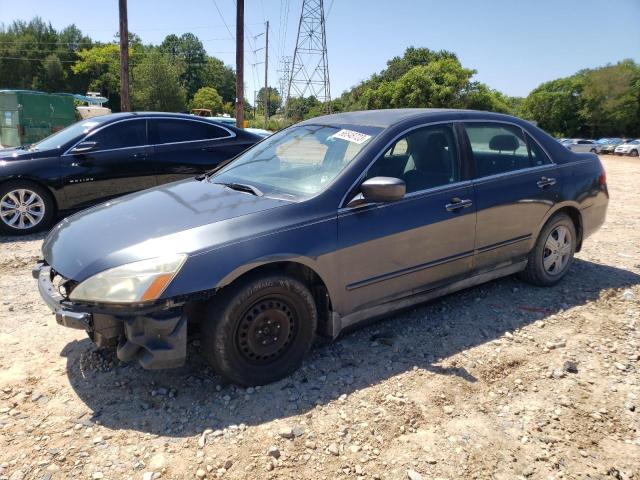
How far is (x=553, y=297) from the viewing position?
4.37 meters

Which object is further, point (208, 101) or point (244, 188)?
point (208, 101)

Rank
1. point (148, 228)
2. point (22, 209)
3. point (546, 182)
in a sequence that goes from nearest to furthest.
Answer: point (148, 228), point (546, 182), point (22, 209)

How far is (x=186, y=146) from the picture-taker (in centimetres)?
708

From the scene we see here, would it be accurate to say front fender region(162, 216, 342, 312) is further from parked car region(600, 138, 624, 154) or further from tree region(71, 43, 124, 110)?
tree region(71, 43, 124, 110)

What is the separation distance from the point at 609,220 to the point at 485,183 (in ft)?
16.5

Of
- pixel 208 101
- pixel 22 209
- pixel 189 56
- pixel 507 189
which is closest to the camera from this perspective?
pixel 507 189

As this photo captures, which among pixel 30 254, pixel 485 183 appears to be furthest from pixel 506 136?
pixel 30 254

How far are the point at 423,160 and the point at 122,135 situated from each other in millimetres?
4686

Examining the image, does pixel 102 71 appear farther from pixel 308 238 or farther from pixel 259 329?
pixel 259 329

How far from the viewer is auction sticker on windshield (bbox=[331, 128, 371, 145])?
342 centimetres

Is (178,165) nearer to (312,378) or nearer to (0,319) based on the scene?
(0,319)

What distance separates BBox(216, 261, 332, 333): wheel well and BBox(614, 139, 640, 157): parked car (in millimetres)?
39716

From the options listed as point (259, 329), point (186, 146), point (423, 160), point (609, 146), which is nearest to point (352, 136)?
point (423, 160)

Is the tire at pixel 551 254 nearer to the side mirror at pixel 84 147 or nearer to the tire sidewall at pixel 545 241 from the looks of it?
the tire sidewall at pixel 545 241
